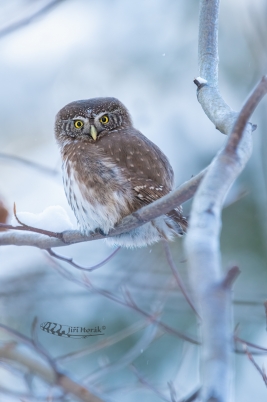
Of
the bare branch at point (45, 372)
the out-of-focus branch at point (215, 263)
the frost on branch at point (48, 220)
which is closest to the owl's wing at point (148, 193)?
the frost on branch at point (48, 220)

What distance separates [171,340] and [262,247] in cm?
146

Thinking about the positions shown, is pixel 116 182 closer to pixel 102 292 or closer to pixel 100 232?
pixel 100 232

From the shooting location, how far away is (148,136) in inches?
234

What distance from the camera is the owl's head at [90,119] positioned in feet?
11.5

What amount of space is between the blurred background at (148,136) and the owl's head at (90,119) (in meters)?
0.43

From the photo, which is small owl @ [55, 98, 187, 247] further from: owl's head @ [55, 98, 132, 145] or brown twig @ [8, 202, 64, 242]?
brown twig @ [8, 202, 64, 242]

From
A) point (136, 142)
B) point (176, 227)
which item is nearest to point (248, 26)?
point (136, 142)

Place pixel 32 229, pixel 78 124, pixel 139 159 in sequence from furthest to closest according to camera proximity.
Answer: pixel 78 124 → pixel 139 159 → pixel 32 229

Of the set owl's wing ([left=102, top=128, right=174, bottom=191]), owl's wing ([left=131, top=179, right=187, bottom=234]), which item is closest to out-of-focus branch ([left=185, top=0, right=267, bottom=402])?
owl's wing ([left=131, top=179, right=187, bottom=234])

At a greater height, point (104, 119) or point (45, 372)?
point (104, 119)

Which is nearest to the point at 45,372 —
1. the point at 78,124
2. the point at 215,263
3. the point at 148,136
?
the point at 78,124

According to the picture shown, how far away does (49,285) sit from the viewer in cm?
439
